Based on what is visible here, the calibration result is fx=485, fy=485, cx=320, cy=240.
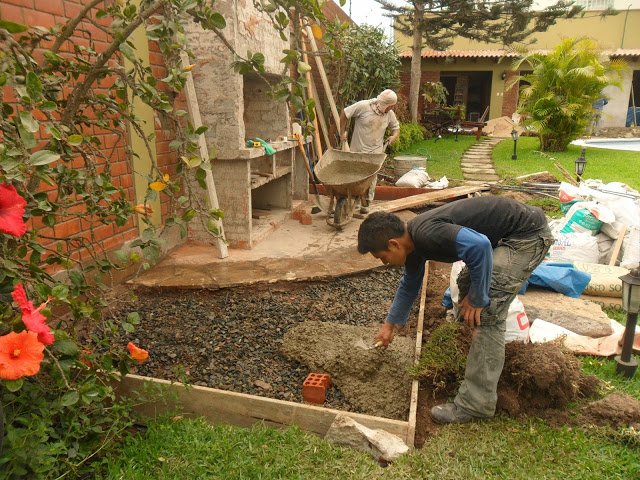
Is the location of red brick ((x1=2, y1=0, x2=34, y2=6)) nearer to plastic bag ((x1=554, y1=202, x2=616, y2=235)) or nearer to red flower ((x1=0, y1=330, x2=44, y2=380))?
red flower ((x1=0, y1=330, x2=44, y2=380))

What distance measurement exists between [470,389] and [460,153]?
1326 centimetres

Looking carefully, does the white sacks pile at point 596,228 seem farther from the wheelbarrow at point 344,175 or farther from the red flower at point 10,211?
the red flower at point 10,211

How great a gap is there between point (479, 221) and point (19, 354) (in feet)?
7.53

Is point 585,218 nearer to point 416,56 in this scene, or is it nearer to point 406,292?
point 406,292

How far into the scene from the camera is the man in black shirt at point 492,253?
2625mm

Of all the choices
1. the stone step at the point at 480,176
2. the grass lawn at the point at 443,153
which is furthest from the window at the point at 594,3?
the stone step at the point at 480,176

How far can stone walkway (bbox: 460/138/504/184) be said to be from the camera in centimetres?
1077

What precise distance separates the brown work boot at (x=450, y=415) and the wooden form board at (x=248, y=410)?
0.33 m

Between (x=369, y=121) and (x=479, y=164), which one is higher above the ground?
(x=369, y=121)

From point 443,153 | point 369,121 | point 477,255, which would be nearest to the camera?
point 477,255

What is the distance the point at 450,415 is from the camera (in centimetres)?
279

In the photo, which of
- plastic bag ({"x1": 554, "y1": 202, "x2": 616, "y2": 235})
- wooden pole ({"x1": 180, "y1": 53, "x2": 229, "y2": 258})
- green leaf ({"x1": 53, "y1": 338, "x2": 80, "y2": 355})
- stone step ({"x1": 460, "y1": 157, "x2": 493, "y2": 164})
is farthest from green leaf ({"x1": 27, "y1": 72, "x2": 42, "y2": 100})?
stone step ({"x1": 460, "y1": 157, "x2": 493, "y2": 164})

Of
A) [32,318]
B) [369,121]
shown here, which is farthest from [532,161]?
[32,318]

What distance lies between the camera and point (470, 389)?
2.74 m
